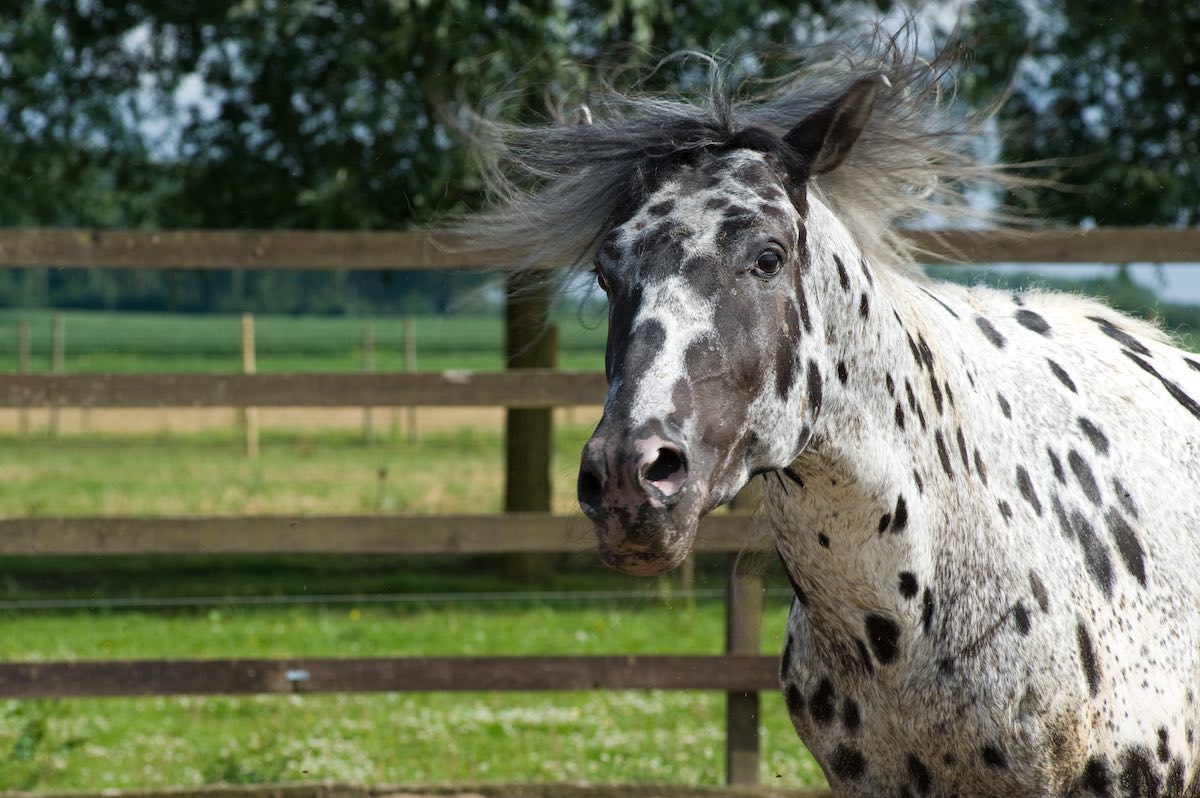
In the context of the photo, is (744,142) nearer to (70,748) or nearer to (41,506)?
(70,748)

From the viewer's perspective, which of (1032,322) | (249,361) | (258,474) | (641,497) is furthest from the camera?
(249,361)

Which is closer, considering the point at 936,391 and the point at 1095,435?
the point at 936,391

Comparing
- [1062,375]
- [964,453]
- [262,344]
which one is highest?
[1062,375]

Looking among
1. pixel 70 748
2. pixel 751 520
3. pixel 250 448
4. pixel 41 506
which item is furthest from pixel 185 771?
pixel 250 448

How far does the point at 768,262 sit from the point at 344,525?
2717mm

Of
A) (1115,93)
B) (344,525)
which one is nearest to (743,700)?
(344,525)

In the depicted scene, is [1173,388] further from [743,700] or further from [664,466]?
[743,700]

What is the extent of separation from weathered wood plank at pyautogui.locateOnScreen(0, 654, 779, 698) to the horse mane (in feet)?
7.15

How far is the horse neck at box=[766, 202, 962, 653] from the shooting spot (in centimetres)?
230

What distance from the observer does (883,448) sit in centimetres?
232

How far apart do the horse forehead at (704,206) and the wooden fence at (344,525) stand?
225cm

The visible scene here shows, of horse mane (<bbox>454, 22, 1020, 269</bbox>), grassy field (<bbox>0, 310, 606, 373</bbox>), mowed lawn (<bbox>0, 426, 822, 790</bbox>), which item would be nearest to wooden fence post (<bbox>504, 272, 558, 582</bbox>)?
mowed lawn (<bbox>0, 426, 822, 790</bbox>)

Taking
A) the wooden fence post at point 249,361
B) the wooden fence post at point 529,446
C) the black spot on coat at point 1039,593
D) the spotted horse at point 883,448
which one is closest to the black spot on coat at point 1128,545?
the spotted horse at point 883,448

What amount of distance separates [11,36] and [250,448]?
7193 millimetres
